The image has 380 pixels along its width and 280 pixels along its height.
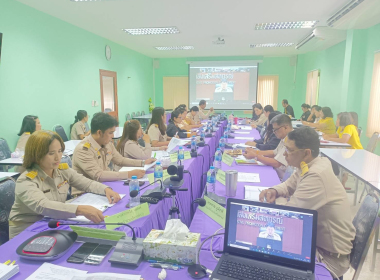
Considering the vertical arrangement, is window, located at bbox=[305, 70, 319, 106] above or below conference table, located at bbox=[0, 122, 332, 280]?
above

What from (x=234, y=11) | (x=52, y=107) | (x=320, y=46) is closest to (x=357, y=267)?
(x=234, y=11)

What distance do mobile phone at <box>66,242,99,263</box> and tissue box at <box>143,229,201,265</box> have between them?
252mm

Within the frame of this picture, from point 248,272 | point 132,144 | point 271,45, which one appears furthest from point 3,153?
point 271,45

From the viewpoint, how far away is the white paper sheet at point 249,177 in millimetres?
2186

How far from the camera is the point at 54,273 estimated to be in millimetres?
1011

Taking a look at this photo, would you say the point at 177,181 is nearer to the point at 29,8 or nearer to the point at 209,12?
the point at 209,12

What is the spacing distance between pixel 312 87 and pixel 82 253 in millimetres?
8943

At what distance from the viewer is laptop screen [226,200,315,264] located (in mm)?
1016

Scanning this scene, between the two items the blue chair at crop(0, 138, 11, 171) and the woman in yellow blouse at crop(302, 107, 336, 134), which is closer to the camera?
the blue chair at crop(0, 138, 11, 171)

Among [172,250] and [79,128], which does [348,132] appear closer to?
[172,250]

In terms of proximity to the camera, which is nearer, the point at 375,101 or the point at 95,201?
the point at 95,201

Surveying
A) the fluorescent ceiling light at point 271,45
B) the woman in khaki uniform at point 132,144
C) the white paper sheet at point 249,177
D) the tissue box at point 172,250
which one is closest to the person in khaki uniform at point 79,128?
the woman in khaki uniform at point 132,144

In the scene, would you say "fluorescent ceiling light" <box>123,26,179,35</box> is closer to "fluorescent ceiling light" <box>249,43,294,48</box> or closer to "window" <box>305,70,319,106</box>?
"fluorescent ceiling light" <box>249,43,294,48</box>

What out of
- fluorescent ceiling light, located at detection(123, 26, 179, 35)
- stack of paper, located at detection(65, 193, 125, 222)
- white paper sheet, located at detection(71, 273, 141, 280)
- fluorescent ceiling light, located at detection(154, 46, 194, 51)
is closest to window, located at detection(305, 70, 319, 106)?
fluorescent ceiling light, located at detection(154, 46, 194, 51)
